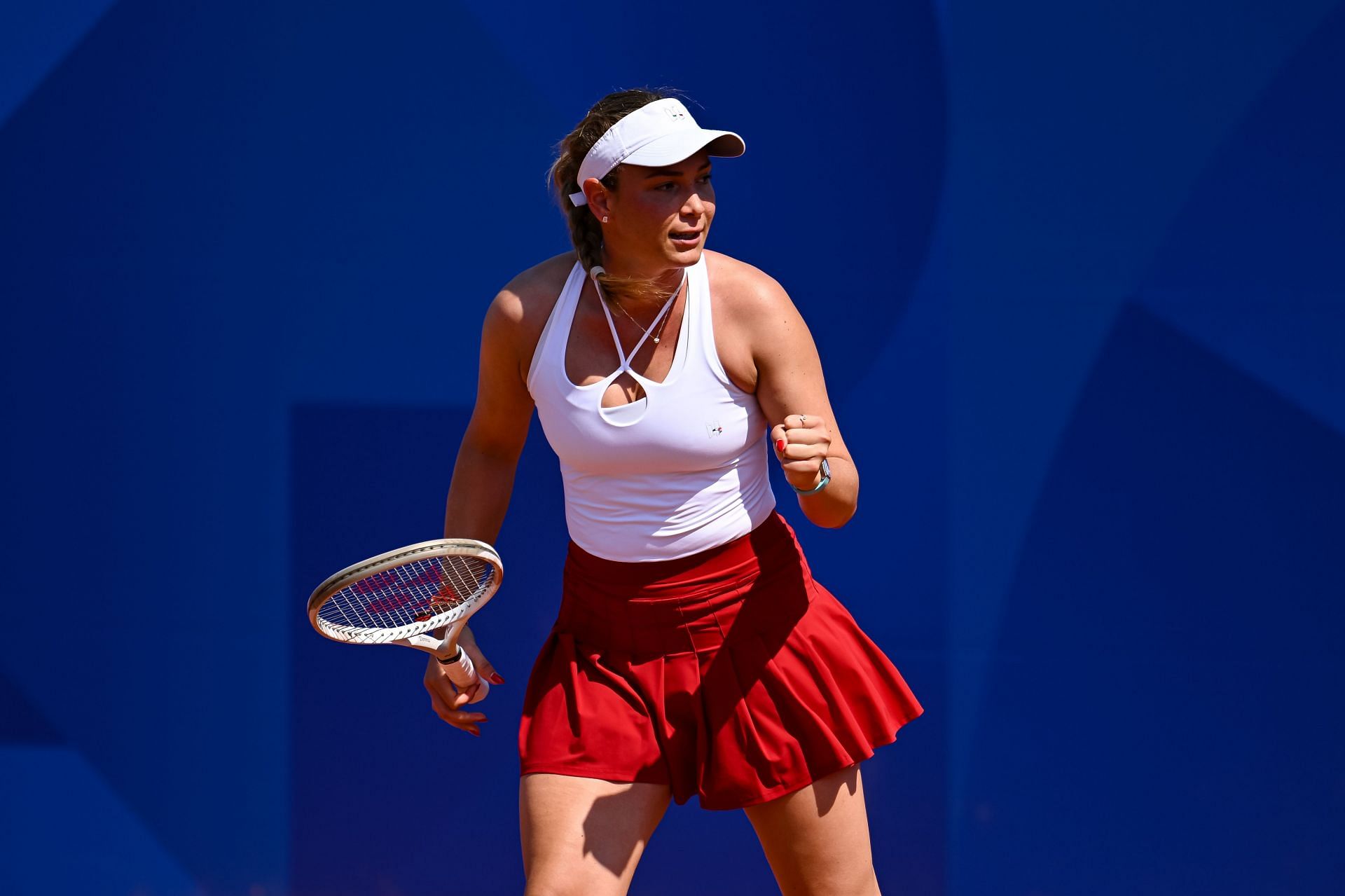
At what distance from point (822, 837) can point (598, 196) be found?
1.17m

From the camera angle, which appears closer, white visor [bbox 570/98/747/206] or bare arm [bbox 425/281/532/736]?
white visor [bbox 570/98/747/206]

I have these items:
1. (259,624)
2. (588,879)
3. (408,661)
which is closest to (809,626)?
(588,879)

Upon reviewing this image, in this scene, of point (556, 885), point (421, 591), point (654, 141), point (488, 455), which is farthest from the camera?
point (421, 591)

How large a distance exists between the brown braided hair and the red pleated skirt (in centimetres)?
48

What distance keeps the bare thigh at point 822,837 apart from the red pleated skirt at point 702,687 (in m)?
0.04

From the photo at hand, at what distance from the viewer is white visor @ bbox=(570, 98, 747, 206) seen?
235cm

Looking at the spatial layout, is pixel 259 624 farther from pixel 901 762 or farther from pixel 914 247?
pixel 914 247

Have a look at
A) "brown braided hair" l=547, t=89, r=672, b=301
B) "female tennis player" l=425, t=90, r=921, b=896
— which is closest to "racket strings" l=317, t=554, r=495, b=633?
"female tennis player" l=425, t=90, r=921, b=896

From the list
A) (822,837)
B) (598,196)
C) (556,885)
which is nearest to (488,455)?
(598,196)

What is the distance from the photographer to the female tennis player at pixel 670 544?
2.38 metres

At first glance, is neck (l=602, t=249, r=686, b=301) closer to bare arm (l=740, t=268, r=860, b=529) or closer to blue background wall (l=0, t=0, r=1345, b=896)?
bare arm (l=740, t=268, r=860, b=529)

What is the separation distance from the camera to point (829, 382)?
342 centimetres

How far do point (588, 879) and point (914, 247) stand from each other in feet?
5.68

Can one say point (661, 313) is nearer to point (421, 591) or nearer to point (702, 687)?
point (702, 687)
